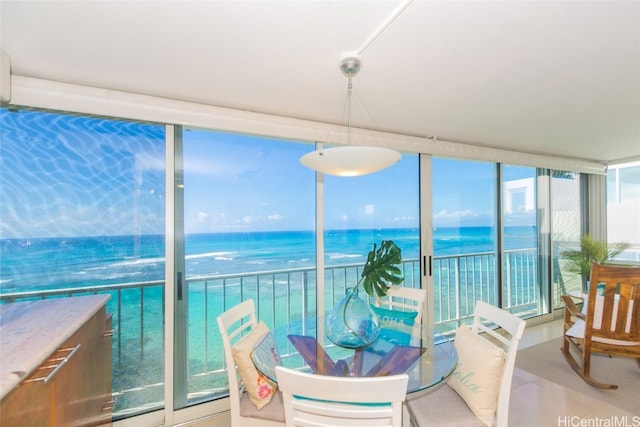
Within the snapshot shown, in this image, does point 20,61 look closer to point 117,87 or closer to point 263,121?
point 117,87

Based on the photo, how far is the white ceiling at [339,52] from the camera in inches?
47.5

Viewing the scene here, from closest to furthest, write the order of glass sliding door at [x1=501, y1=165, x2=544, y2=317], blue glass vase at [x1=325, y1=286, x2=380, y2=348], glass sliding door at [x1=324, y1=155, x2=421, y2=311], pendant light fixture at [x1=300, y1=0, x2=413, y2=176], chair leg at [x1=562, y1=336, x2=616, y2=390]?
pendant light fixture at [x1=300, y1=0, x2=413, y2=176] → blue glass vase at [x1=325, y1=286, x2=380, y2=348] → chair leg at [x1=562, y1=336, x2=616, y2=390] → glass sliding door at [x1=324, y1=155, x2=421, y2=311] → glass sliding door at [x1=501, y1=165, x2=544, y2=317]

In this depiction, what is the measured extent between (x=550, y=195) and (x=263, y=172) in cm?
417

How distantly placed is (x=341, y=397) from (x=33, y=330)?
1286 millimetres

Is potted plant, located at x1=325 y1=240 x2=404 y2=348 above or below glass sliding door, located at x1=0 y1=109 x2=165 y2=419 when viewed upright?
below

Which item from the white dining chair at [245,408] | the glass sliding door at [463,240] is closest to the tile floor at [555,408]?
the glass sliding door at [463,240]

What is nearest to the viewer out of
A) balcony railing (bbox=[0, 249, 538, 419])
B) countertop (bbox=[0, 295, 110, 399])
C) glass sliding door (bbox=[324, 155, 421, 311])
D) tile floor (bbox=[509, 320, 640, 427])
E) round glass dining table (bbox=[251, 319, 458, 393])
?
countertop (bbox=[0, 295, 110, 399])

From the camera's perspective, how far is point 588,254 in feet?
13.6

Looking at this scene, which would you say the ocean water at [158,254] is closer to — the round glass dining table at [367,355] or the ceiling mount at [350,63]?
the round glass dining table at [367,355]

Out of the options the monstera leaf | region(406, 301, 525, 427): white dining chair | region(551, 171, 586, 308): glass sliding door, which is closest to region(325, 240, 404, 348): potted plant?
the monstera leaf

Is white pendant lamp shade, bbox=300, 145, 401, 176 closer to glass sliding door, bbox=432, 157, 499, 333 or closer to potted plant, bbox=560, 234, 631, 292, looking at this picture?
glass sliding door, bbox=432, 157, 499, 333

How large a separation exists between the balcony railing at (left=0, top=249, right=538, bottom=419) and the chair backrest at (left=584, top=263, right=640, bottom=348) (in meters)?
1.35

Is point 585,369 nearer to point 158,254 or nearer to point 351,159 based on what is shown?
point 351,159

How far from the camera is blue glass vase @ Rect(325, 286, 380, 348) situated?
1722mm
